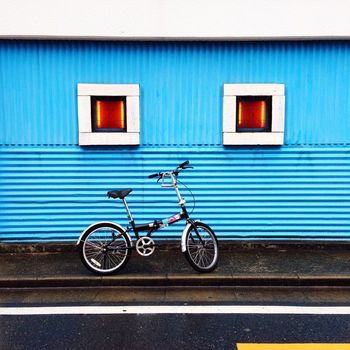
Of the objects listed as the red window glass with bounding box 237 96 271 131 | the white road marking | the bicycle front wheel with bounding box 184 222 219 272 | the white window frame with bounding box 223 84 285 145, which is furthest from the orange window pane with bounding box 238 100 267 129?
the white road marking

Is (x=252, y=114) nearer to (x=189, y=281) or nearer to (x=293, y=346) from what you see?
(x=189, y=281)

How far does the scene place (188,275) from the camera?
5.56 metres

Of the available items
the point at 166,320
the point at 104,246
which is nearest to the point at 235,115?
the point at 104,246

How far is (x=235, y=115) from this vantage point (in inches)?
263

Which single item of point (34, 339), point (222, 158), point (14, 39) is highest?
point (14, 39)

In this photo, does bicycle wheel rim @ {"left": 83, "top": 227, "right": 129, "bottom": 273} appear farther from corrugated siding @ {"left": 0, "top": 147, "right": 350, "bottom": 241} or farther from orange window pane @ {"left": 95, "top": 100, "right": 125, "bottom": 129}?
orange window pane @ {"left": 95, "top": 100, "right": 125, "bottom": 129}

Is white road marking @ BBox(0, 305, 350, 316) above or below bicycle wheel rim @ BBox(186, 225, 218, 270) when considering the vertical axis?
below

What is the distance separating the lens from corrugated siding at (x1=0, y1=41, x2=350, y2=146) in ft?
21.6

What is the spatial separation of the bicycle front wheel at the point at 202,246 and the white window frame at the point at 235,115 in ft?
5.51

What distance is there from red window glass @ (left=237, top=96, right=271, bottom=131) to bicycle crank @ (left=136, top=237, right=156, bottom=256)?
2525mm
